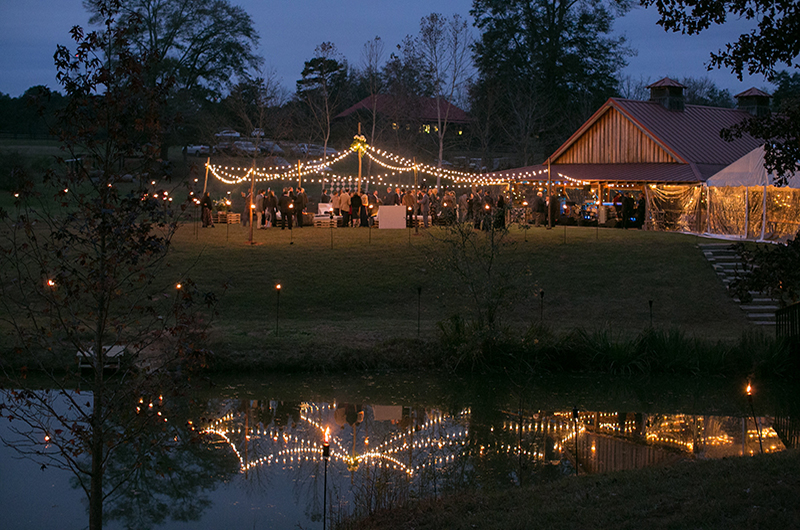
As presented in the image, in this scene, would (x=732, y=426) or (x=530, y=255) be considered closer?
(x=732, y=426)

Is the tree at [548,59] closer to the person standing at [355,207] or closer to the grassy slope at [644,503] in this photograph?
the person standing at [355,207]

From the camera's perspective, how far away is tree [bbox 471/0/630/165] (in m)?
50.8

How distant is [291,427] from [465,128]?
49498 mm

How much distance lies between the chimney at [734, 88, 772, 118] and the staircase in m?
18.6

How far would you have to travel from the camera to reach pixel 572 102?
5156 centimetres

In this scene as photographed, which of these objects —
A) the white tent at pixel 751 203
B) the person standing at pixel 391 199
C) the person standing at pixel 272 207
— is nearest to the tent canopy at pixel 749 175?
the white tent at pixel 751 203

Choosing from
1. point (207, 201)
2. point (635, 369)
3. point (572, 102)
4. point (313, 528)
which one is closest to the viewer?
point (313, 528)

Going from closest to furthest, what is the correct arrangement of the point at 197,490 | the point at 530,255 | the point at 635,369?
the point at 197,490, the point at 635,369, the point at 530,255

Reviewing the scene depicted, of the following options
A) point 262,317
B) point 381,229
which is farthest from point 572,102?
point 262,317

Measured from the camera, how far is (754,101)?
135 ft

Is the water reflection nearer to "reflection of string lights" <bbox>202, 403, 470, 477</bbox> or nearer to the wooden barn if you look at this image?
"reflection of string lights" <bbox>202, 403, 470, 477</bbox>

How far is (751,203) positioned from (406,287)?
1418 centimetres

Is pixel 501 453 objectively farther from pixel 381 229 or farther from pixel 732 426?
pixel 381 229

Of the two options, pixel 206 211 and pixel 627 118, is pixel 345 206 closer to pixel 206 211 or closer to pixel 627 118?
pixel 206 211
